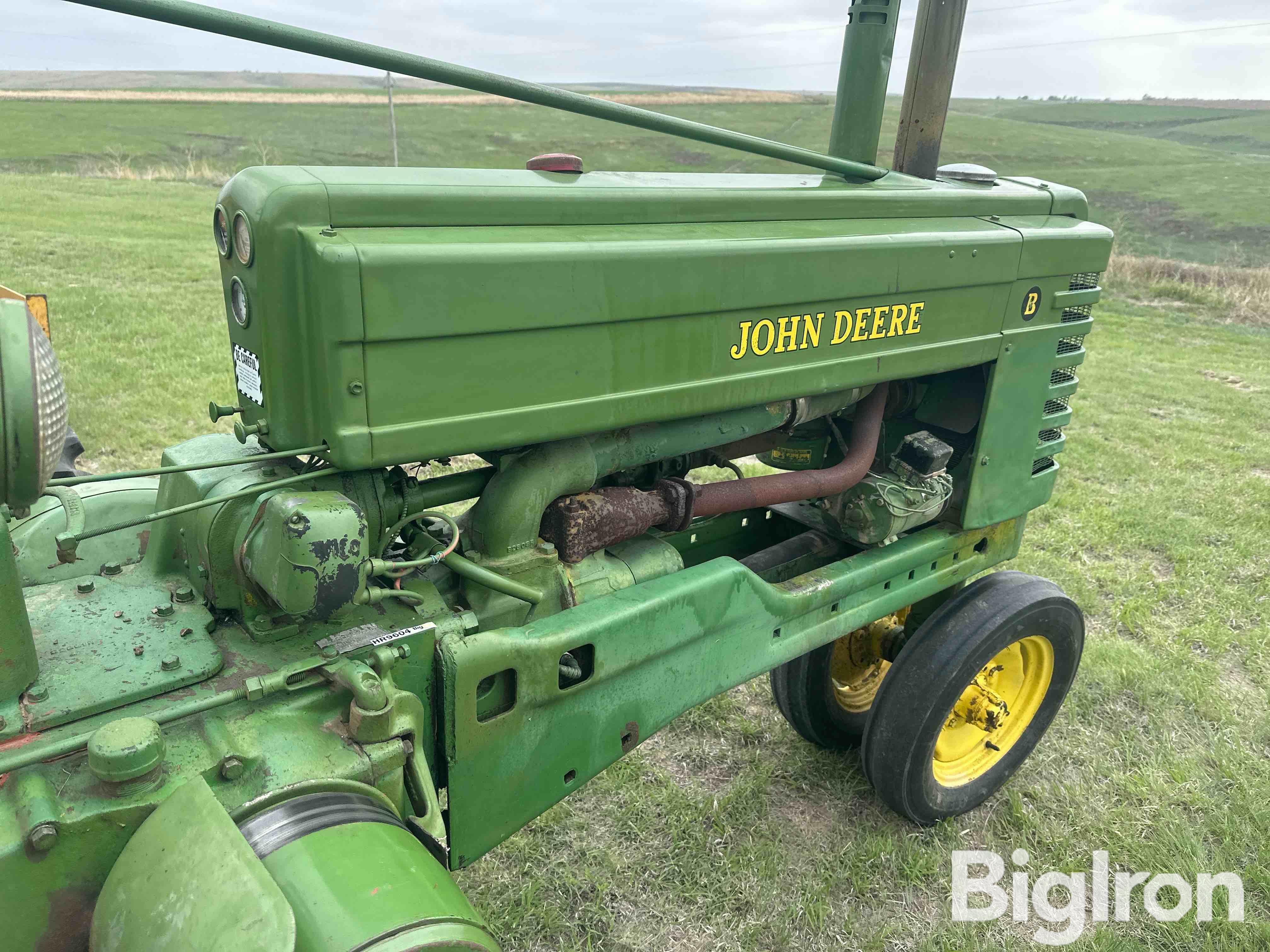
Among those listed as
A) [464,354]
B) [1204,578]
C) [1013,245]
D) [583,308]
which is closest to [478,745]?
[464,354]

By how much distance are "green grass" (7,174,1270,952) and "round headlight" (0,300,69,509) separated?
1.87 meters

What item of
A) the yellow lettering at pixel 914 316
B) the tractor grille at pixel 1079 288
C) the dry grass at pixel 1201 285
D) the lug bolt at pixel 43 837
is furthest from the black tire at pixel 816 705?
the dry grass at pixel 1201 285

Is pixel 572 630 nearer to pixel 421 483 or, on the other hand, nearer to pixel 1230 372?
pixel 421 483

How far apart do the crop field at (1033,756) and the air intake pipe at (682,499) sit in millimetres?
1157

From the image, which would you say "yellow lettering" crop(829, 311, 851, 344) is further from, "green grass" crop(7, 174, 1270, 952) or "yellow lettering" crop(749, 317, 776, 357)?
"green grass" crop(7, 174, 1270, 952)

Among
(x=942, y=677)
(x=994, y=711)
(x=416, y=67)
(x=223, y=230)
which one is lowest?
(x=994, y=711)

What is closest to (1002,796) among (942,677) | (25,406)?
(942,677)

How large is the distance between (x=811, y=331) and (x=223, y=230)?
1331 mm

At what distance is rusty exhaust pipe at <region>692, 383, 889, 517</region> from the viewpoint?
2.47m

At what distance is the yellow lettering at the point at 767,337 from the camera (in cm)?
210

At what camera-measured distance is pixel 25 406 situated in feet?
4.20

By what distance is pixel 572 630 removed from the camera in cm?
190

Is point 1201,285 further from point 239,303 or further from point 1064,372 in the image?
point 239,303

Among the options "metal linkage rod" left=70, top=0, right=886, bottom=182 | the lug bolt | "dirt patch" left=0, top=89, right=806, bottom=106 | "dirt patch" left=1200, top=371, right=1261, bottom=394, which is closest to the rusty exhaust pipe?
"metal linkage rod" left=70, top=0, right=886, bottom=182
